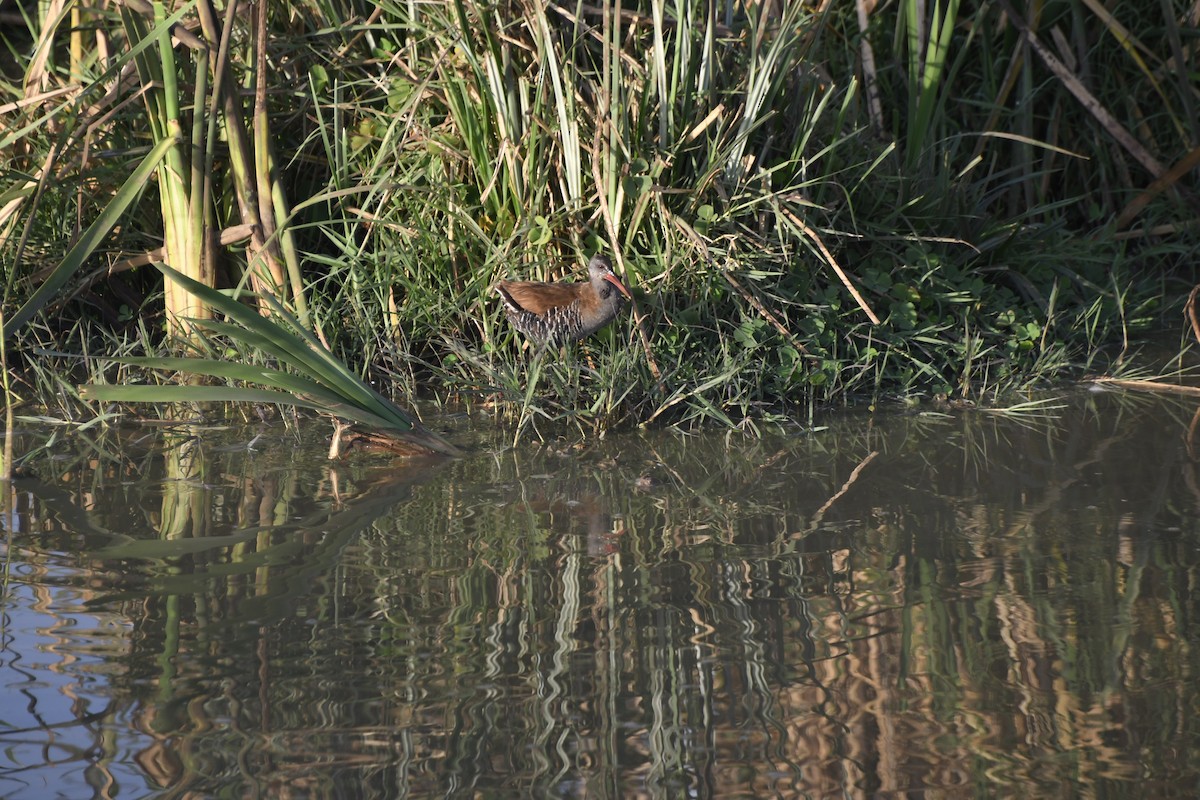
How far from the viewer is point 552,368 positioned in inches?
161

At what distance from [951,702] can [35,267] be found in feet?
13.2

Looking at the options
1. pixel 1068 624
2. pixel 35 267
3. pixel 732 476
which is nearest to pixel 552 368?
pixel 732 476

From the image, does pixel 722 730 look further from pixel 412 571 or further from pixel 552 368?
pixel 552 368

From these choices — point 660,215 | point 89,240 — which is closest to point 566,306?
point 660,215

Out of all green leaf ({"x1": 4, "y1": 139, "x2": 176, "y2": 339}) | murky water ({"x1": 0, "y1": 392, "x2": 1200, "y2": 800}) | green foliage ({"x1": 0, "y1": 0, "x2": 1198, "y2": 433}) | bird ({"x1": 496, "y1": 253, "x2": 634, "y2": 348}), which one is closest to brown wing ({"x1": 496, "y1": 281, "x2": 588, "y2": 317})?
bird ({"x1": 496, "y1": 253, "x2": 634, "y2": 348})

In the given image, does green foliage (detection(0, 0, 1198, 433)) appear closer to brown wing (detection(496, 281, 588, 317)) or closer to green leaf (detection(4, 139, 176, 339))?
brown wing (detection(496, 281, 588, 317))

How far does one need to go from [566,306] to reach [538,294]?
0.11 meters

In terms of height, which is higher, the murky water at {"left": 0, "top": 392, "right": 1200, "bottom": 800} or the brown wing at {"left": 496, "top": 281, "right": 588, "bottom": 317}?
the brown wing at {"left": 496, "top": 281, "right": 588, "bottom": 317}

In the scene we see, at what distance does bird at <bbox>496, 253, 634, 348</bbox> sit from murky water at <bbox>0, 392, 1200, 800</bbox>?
38 centimetres

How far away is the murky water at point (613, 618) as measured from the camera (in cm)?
215

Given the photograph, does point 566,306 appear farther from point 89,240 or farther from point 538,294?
point 89,240

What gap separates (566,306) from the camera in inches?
160

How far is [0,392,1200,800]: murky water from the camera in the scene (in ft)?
7.05

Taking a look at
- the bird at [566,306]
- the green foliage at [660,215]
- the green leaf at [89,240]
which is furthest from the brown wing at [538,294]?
the green leaf at [89,240]
